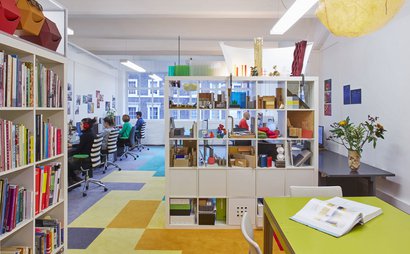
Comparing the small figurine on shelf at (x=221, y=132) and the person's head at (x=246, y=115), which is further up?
the person's head at (x=246, y=115)

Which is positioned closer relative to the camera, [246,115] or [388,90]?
[388,90]

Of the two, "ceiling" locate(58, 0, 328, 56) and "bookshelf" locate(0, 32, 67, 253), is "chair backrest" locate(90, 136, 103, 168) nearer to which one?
"ceiling" locate(58, 0, 328, 56)

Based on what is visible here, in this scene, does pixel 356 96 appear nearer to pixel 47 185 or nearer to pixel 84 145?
pixel 47 185

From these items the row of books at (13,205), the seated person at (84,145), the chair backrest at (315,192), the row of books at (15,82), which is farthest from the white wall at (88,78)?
the chair backrest at (315,192)

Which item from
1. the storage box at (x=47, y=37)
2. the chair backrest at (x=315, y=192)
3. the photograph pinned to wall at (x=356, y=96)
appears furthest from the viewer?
the photograph pinned to wall at (x=356, y=96)

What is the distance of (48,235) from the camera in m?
2.29

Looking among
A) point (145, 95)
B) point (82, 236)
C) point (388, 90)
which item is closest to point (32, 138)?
point (82, 236)

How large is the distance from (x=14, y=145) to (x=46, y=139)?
1.31ft

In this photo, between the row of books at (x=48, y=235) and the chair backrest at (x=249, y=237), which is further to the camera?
the row of books at (x=48, y=235)

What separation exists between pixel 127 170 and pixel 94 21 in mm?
3479

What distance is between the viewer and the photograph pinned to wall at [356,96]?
4.37 meters

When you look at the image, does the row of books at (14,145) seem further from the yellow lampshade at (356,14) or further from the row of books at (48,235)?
the yellow lampshade at (356,14)

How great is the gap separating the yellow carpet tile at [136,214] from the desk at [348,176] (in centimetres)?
243

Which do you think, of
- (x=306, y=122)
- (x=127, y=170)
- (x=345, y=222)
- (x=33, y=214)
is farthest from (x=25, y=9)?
(x=127, y=170)
